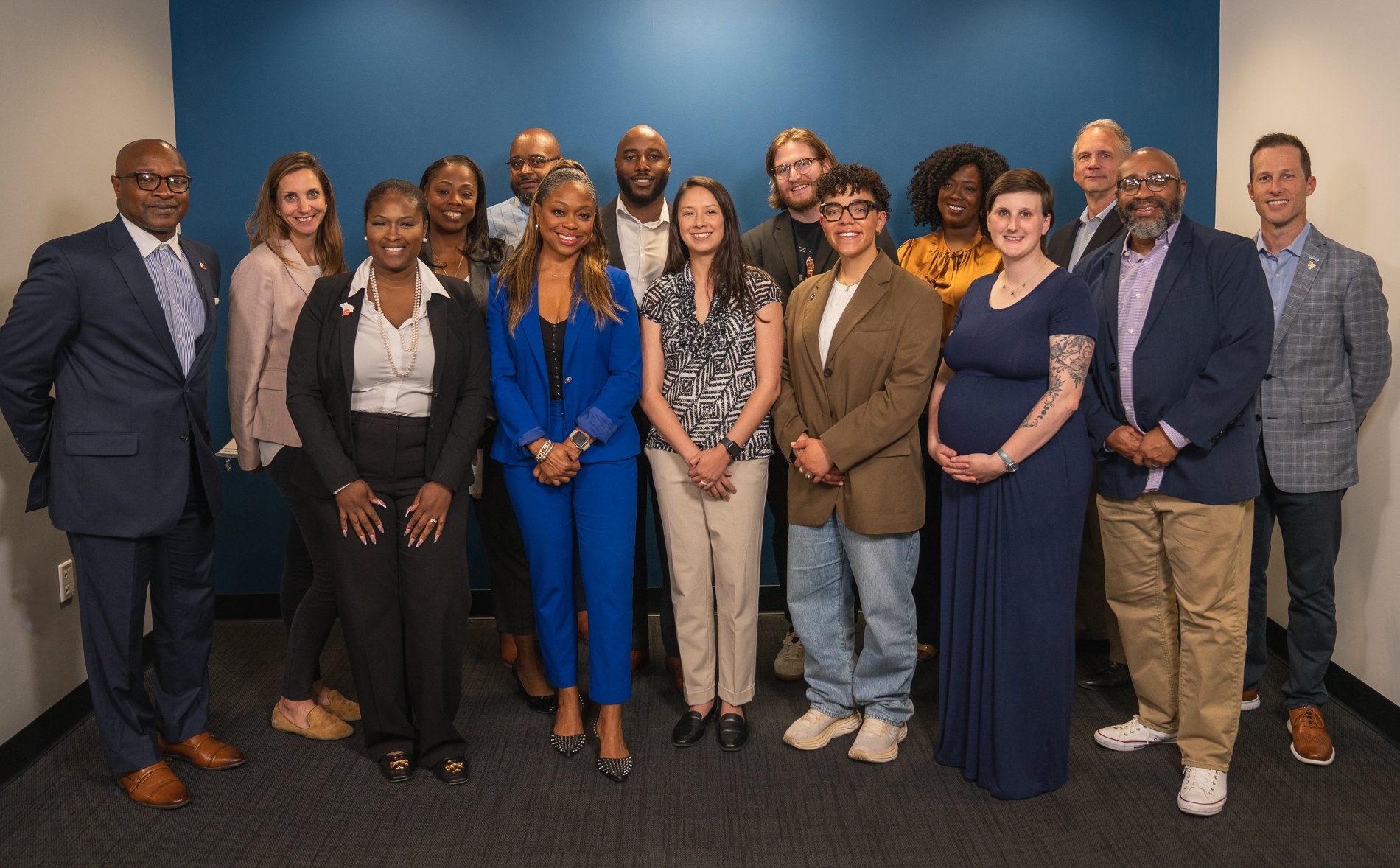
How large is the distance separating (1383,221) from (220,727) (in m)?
4.46

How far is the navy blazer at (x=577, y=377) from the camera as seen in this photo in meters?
3.34

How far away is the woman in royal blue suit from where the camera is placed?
334 cm

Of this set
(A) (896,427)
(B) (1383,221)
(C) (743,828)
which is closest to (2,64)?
(A) (896,427)

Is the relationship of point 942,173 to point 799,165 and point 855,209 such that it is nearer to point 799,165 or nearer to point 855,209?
point 799,165

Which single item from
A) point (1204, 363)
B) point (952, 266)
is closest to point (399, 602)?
point (952, 266)

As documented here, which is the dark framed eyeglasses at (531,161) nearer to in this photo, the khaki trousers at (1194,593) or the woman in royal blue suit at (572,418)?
the woman in royal blue suit at (572,418)

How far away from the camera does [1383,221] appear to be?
12.3 feet

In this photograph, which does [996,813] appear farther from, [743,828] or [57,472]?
[57,472]

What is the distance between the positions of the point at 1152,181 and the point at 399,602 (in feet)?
8.66

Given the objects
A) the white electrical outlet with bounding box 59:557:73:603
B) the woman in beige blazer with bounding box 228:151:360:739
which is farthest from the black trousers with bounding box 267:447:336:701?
the white electrical outlet with bounding box 59:557:73:603

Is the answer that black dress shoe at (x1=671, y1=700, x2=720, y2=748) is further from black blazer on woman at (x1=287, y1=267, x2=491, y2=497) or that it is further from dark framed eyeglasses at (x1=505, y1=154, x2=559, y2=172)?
dark framed eyeglasses at (x1=505, y1=154, x2=559, y2=172)

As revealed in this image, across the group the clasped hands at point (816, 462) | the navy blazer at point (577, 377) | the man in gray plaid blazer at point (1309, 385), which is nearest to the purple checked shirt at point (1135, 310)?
the man in gray plaid blazer at point (1309, 385)

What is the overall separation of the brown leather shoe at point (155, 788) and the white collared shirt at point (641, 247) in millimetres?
2192

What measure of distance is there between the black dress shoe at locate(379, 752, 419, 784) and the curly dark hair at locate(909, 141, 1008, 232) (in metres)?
2.70
